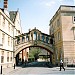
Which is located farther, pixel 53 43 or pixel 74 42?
pixel 53 43

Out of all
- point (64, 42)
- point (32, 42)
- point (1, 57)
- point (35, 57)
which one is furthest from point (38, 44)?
point (35, 57)

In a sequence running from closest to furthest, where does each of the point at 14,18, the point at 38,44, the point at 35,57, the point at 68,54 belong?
the point at 68,54
the point at 38,44
the point at 14,18
the point at 35,57

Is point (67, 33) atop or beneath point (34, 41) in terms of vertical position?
atop

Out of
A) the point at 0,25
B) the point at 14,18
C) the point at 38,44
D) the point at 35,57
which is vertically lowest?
the point at 35,57

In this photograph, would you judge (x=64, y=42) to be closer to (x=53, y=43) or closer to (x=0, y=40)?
(x=53, y=43)

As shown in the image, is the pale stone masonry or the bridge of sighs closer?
the pale stone masonry

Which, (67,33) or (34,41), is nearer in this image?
(67,33)

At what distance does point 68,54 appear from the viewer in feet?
105

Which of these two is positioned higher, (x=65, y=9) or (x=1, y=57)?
(x=65, y=9)

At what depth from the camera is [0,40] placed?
28453 millimetres

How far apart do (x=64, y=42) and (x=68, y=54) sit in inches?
88.5

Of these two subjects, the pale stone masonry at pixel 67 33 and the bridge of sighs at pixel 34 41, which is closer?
the pale stone masonry at pixel 67 33

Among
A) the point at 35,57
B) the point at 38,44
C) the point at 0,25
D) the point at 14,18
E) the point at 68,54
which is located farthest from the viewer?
the point at 35,57

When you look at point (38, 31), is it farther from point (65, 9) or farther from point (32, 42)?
point (65, 9)
